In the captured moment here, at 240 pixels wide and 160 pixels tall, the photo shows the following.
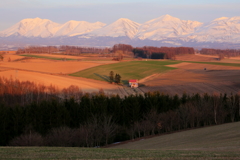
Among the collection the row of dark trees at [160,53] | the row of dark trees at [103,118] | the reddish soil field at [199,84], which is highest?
the row of dark trees at [160,53]

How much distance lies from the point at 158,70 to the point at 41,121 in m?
61.0

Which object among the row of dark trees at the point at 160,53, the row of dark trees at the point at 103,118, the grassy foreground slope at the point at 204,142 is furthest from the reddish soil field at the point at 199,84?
the row of dark trees at the point at 160,53

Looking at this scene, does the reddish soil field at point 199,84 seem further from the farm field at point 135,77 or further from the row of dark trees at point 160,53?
the row of dark trees at point 160,53


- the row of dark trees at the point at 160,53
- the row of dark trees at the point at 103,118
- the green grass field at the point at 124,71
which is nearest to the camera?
Result: the row of dark trees at the point at 103,118

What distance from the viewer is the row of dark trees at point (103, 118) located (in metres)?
34.5

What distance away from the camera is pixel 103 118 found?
40.7 meters

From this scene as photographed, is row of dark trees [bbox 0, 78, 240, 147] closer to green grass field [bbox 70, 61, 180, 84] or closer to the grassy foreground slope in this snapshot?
the grassy foreground slope

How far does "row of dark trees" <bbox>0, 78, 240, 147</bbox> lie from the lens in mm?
34500

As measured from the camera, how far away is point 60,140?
103ft

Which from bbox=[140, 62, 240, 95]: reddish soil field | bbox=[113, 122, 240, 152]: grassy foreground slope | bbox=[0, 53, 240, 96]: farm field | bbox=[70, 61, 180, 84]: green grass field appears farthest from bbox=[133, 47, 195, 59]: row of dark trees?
bbox=[113, 122, 240, 152]: grassy foreground slope

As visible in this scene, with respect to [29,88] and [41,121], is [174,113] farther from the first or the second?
[29,88]

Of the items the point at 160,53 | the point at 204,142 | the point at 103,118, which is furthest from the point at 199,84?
the point at 160,53

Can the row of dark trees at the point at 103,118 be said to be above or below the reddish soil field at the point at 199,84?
below

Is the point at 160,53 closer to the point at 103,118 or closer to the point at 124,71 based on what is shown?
the point at 124,71
